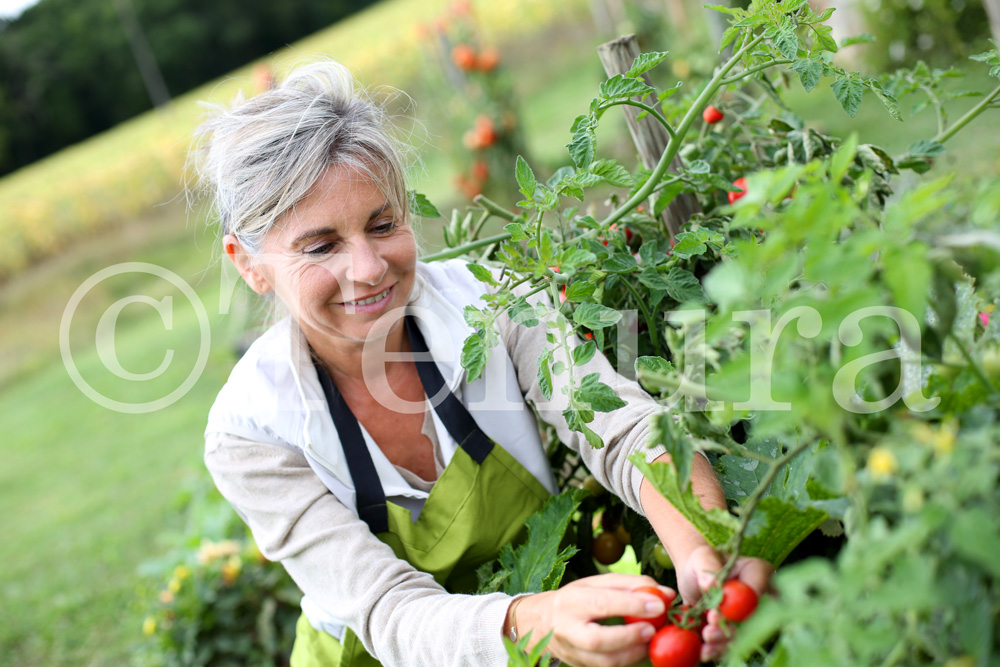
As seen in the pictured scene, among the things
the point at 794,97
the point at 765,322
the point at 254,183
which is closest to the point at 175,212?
the point at 794,97

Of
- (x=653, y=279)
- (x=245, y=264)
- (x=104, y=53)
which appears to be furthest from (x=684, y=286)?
(x=104, y=53)

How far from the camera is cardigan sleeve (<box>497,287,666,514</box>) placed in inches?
43.9

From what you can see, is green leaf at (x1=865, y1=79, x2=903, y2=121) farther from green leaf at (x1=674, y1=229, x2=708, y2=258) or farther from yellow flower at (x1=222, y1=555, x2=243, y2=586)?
yellow flower at (x1=222, y1=555, x2=243, y2=586)

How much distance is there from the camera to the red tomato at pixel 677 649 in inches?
29.1

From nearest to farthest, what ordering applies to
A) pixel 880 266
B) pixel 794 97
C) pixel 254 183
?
pixel 880 266, pixel 254 183, pixel 794 97

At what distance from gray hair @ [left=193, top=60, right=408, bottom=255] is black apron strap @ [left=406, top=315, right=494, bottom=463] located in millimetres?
305

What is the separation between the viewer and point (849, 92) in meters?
1.05

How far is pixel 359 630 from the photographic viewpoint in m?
1.17

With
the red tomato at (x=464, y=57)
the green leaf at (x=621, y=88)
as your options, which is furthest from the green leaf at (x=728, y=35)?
the red tomato at (x=464, y=57)

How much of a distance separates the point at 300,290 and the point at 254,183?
0.19 m

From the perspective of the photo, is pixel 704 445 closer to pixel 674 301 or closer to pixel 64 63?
pixel 674 301

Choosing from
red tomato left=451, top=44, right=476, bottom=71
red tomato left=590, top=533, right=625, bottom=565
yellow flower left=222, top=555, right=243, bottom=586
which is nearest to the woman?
red tomato left=590, top=533, right=625, bottom=565

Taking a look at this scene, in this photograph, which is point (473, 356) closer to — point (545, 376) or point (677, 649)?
point (545, 376)

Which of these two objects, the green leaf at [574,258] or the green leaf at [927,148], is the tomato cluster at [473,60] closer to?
the green leaf at [927,148]
